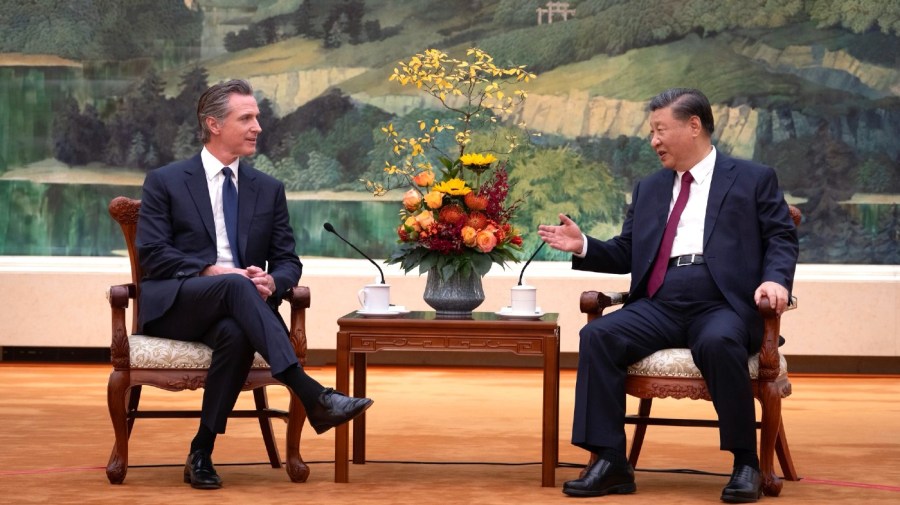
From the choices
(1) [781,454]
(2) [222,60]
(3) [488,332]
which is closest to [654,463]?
(1) [781,454]

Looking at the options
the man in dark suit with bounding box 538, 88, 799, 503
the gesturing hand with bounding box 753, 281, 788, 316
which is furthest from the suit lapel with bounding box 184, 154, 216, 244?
the gesturing hand with bounding box 753, 281, 788, 316

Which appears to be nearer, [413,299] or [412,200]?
[412,200]

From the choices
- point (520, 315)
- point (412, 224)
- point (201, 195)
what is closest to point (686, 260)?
point (520, 315)

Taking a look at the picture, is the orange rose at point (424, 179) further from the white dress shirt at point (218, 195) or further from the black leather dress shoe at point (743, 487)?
the black leather dress shoe at point (743, 487)


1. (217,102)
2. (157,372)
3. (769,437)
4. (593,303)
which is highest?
(217,102)

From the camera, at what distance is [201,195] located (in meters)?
4.48

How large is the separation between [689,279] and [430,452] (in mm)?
1183

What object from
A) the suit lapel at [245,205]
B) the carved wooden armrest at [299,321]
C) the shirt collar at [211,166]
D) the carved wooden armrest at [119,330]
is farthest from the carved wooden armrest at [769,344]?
the carved wooden armrest at [119,330]

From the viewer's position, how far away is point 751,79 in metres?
8.24

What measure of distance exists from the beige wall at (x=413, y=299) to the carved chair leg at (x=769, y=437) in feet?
12.6

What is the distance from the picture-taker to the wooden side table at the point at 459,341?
416 cm

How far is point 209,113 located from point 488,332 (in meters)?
1.23

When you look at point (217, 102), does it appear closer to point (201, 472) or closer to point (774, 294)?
point (201, 472)

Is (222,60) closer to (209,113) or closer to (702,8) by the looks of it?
(702,8)
